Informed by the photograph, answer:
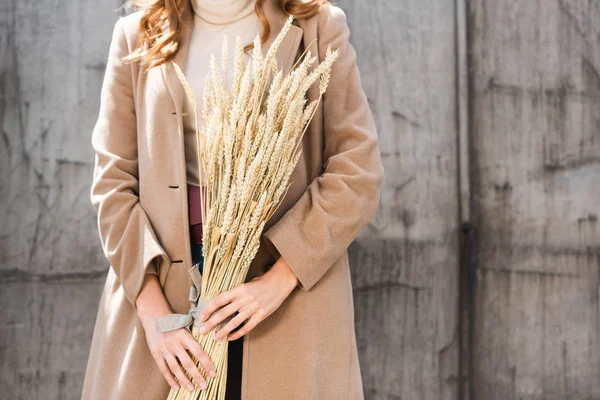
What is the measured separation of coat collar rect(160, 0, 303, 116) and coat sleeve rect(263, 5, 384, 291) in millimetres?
76

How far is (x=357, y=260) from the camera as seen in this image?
2385mm

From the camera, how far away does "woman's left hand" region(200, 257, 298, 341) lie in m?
1.47

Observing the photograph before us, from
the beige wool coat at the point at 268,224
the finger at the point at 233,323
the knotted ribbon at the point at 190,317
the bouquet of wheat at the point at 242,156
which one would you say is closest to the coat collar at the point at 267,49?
the beige wool coat at the point at 268,224

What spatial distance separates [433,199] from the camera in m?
2.40

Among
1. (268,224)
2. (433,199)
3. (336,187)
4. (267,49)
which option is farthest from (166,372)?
(433,199)

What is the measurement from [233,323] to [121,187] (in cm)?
48

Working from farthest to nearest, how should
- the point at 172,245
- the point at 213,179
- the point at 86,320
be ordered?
the point at 86,320
the point at 172,245
the point at 213,179

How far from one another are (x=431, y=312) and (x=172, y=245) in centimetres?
109

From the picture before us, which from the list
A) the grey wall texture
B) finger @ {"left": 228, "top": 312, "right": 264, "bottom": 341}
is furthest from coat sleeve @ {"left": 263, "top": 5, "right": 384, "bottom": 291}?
the grey wall texture

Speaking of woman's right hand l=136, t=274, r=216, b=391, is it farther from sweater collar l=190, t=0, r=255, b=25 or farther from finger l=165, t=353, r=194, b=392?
sweater collar l=190, t=0, r=255, b=25

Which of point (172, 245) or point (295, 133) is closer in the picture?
point (295, 133)

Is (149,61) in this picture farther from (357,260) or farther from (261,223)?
(357,260)

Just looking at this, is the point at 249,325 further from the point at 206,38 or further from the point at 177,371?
the point at 206,38

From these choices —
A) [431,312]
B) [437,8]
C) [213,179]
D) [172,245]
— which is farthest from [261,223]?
[437,8]
